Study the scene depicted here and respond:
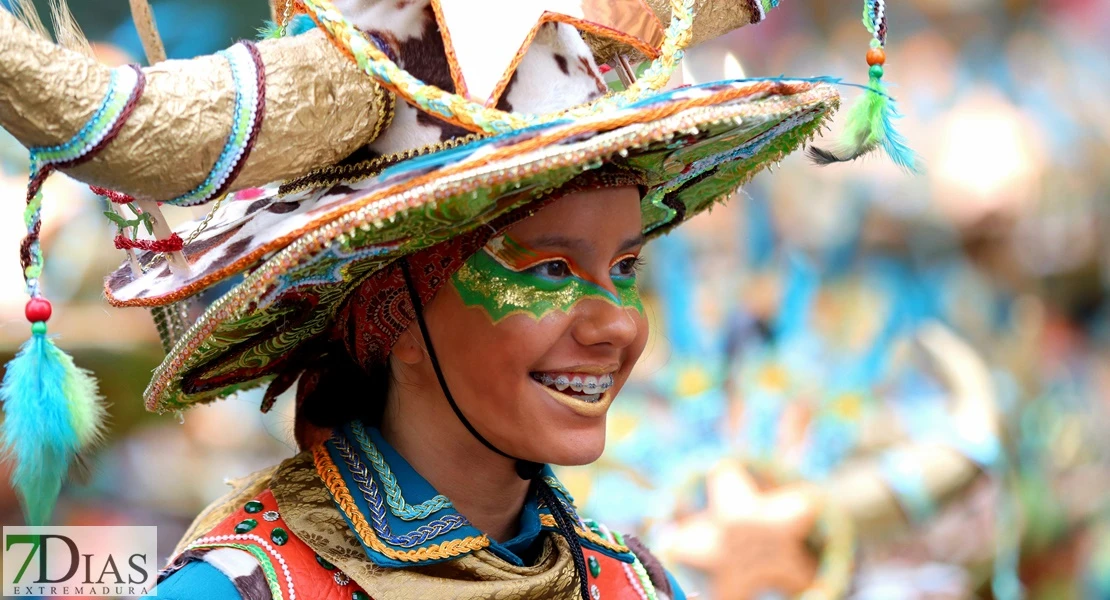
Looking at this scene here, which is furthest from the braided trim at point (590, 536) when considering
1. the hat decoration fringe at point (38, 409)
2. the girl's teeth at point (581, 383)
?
the hat decoration fringe at point (38, 409)

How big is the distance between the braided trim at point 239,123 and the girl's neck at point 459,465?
55 cm

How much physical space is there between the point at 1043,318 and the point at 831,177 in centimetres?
112

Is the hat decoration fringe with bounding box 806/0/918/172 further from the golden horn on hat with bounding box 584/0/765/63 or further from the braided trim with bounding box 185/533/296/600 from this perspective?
→ the braided trim with bounding box 185/533/296/600

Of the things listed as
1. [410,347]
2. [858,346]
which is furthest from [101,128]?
[858,346]

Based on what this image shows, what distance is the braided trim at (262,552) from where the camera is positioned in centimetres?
175

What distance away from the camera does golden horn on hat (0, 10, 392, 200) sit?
1.37 meters

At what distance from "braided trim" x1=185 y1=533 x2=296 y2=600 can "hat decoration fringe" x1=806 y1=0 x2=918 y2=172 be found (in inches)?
46.5

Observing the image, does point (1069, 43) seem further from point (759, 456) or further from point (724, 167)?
point (724, 167)

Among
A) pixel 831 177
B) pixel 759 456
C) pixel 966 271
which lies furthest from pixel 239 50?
pixel 966 271

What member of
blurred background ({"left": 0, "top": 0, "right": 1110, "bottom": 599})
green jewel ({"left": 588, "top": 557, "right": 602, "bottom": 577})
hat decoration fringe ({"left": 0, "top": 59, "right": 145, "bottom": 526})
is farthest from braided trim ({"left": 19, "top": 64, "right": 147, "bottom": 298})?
blurred background ({"left": 0, "top": 0, "right": 1110, "bottom": 599})

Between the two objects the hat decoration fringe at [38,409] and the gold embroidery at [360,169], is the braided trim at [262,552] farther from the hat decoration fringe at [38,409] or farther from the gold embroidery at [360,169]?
the gold embroidery at [360,169]

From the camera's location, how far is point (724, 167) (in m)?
2.12

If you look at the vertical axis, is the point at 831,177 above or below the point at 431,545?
above

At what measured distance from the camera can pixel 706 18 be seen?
2.11 meters
